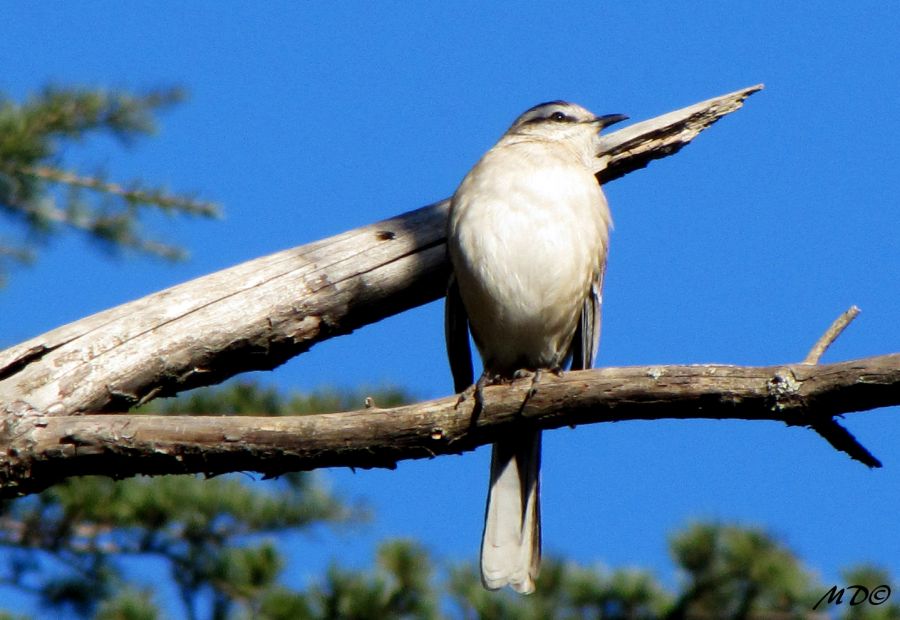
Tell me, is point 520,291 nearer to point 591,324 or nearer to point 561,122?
point 591,324

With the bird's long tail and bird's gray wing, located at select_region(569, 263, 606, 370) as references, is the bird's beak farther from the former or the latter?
the bird's long tail

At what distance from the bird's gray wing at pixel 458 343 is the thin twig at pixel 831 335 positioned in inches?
86.0

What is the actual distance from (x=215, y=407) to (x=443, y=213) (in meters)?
3.19

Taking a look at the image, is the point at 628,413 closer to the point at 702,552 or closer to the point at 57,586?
the point at 702,552

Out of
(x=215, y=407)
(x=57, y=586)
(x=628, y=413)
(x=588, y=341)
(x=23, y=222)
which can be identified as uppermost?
(x=23, y=222)

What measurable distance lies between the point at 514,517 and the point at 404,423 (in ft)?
4.86

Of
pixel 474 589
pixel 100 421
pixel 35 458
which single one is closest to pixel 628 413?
pixel 100 421

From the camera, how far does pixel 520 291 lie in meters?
5.32

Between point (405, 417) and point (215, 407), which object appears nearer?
point (405, 417)

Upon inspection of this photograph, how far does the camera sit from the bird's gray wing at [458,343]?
18.4ft

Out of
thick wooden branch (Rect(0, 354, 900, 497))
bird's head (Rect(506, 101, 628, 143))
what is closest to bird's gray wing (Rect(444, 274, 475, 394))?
bird's head (Rect(506, 101, 628, 143))

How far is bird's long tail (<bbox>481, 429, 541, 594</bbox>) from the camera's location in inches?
199

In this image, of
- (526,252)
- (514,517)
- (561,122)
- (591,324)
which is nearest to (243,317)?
(526,252)

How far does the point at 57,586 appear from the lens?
8.51m
